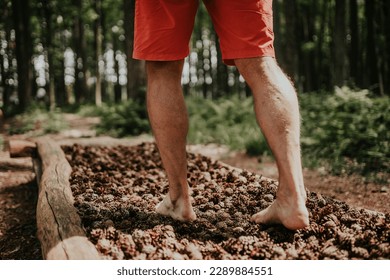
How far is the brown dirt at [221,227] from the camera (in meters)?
1.72

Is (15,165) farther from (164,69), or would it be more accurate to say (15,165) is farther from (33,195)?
(164,69)

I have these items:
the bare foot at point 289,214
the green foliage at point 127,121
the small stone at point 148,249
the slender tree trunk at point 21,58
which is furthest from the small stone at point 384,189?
the slender tree trunk at point 21,58

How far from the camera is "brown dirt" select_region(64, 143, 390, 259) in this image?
1.72m

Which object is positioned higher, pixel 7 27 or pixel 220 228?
pixel 7 27

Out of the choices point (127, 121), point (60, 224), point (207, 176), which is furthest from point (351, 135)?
point (127, 121)

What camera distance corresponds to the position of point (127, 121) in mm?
8844

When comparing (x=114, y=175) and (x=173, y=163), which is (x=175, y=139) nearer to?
(x=173, y=163)

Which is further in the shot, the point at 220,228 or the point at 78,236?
the point at 220,228

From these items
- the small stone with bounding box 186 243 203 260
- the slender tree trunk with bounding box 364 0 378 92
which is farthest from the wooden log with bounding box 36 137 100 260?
the slender tree trunk with bounding box 364 0 378 92

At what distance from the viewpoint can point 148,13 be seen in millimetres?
2033

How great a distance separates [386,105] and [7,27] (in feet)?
55.0

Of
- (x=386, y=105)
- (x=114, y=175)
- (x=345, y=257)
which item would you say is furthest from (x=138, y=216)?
(x=386, y=105)

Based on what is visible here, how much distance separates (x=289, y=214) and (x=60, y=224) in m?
1.10

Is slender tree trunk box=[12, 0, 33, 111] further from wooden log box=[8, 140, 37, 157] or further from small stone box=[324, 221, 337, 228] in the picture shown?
small stone box=[324, 221, 337, 228]
